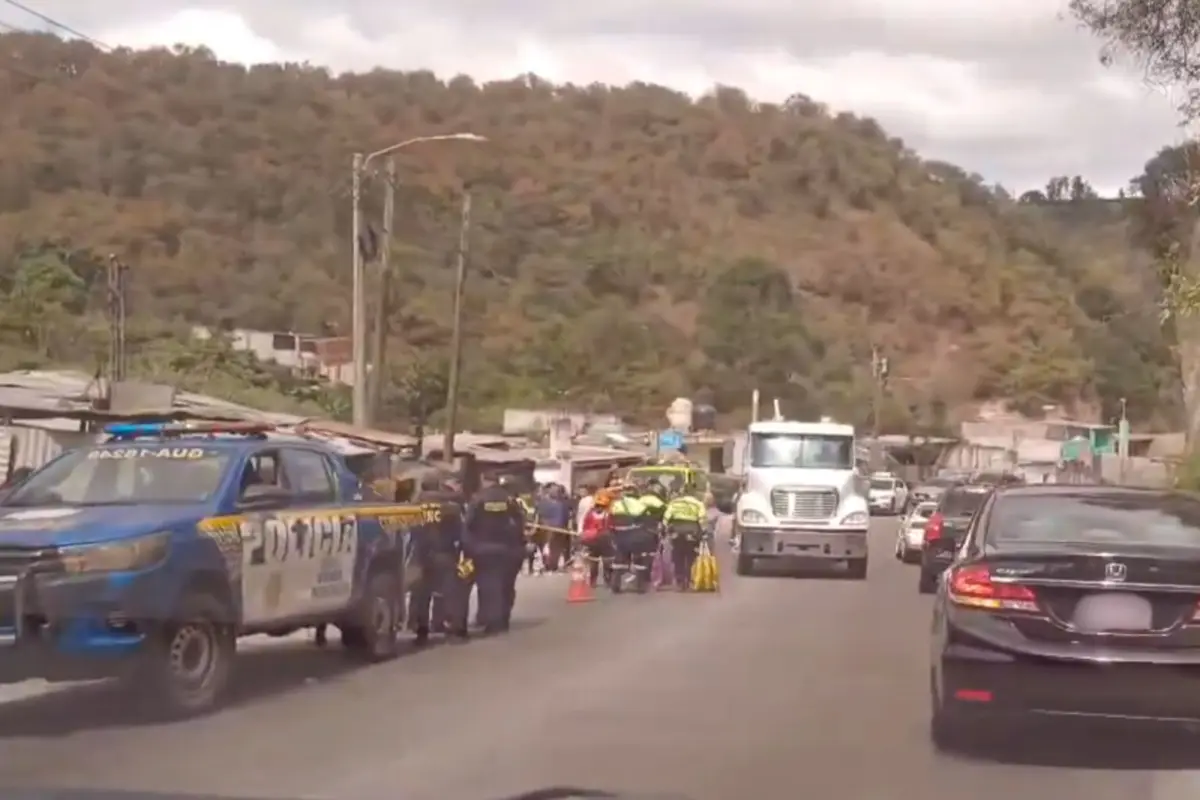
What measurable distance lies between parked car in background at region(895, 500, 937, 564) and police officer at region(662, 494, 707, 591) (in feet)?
26.5

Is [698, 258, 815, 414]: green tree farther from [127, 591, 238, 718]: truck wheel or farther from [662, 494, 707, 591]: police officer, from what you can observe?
[127, 591, 238, 718]: truck wheel

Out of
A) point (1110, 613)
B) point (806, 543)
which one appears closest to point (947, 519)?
point (806, 543)

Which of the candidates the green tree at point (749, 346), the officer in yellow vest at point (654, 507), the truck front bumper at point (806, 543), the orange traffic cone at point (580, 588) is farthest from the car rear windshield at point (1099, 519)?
the green tree at point (749, 346)

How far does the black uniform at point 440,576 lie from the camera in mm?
16406

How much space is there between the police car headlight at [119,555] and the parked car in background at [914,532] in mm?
22921

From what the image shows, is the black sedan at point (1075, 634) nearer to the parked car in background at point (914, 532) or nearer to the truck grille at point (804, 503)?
the truck grille at point (804, 503)

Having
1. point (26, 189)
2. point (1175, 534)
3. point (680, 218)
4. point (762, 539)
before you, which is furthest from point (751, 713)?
point (680, 218)

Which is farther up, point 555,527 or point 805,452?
point 805,452

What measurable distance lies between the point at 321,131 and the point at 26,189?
2225 cm

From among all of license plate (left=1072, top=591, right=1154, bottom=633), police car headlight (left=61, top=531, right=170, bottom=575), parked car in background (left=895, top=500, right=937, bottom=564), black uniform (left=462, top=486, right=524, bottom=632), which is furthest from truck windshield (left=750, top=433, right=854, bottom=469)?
license plate (left=1072, top=591, right=1154, bottom=633)

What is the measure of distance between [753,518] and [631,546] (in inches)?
197

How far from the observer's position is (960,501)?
27.6m

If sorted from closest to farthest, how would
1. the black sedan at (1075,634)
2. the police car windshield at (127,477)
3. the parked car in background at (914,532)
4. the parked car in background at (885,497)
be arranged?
1. the black sedan at (1075,634)
2. the police car windshield at (127,477)
3. the parked car in background at (914,532)
4. the parked car in background at (885,497)

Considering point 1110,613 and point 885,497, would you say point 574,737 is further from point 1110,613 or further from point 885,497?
point 885,497
